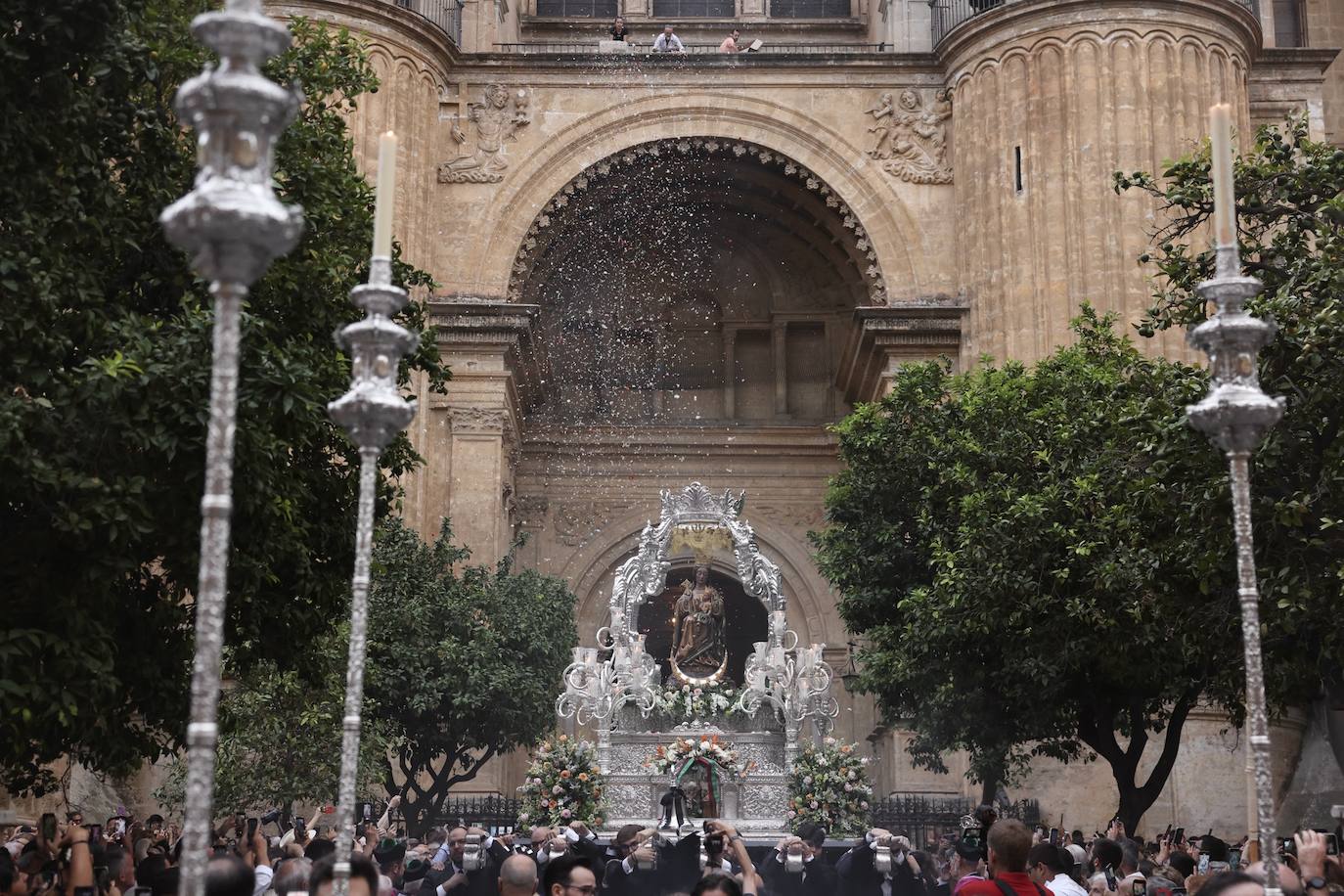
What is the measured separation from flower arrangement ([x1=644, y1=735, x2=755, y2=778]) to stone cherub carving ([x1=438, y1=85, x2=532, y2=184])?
14833 mm

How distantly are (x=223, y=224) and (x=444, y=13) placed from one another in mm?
29312

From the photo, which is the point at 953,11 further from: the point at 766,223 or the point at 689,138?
the point at 766,223

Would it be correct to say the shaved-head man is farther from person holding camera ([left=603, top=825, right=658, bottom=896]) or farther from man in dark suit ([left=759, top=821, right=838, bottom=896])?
man in dark suit ([left=759, top=821, right=838, bottom=896])

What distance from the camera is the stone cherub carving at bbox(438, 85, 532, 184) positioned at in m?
32.7

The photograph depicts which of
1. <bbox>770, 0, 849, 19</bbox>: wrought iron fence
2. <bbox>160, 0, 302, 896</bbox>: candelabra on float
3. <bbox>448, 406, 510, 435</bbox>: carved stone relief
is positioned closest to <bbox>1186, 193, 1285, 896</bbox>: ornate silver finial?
<bbox>160, 0, 302, 896</bbox>: candelabra on float

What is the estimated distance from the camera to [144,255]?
1357 cm

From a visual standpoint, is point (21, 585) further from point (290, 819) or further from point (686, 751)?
point (290, 819)

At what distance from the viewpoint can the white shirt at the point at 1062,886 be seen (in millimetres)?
9414

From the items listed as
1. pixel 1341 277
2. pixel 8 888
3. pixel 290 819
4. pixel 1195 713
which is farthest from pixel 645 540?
pixel 8 888

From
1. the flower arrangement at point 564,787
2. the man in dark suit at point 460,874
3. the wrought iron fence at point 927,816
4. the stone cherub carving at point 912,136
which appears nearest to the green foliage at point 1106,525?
the wrought iron fence at point 927,816

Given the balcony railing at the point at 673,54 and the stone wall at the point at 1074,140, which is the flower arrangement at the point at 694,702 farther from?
the balcony railing at the point at 673,54

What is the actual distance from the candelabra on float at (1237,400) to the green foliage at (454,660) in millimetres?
18595

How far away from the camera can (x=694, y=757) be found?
21172mm

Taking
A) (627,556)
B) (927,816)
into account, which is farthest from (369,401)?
(627,556)
